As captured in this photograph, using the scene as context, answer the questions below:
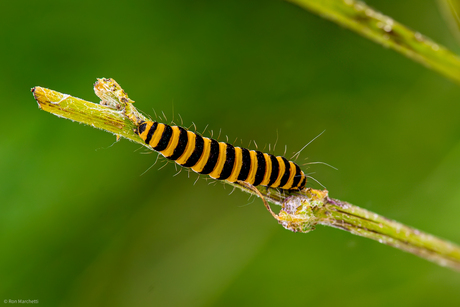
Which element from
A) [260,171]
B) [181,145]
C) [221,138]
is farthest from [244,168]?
[221,138]

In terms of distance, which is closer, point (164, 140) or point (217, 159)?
point (164, 140)

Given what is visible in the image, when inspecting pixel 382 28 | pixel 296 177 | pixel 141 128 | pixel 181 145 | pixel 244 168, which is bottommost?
pixel 141 128

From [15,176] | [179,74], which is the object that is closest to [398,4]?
[179,74]

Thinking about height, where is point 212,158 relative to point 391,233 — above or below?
below

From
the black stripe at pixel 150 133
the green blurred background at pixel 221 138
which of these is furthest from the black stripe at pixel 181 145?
the green blurred background at pixel 221 138

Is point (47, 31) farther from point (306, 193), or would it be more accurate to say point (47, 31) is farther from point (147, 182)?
point (306, 193)

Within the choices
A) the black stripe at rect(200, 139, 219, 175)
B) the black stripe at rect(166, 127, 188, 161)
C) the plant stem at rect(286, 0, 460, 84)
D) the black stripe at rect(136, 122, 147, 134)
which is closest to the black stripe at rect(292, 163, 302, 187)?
the black stripe at rect(200, 139, 219, 175)

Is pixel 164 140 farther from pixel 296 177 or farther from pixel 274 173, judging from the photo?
pixel 296 177
